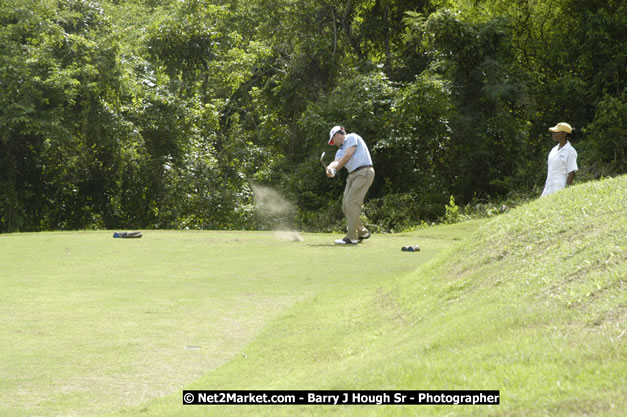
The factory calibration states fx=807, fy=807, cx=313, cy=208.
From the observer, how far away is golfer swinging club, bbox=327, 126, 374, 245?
45.7 feet

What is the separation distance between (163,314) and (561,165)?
6821mm

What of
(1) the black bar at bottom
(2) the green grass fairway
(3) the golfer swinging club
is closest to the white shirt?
(2) the green grass fairway

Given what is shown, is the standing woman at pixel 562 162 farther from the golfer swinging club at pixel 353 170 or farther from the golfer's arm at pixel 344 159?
the golfer's arm at pixel 344 159

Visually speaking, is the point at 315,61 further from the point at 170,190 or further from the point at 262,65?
the point at 170,190

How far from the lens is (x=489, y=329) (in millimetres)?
4926

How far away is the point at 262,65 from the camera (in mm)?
30219

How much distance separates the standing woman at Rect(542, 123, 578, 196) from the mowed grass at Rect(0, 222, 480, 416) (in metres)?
2.10

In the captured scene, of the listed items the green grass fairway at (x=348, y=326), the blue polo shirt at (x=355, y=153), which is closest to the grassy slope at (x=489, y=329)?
the green grass fairway at (x=348, y=326)

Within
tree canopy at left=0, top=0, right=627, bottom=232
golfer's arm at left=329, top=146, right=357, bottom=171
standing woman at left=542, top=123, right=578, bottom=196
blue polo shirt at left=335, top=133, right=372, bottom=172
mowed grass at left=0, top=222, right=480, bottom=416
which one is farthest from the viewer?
tree canopy at left=0, top=0, right=627, bottom=232

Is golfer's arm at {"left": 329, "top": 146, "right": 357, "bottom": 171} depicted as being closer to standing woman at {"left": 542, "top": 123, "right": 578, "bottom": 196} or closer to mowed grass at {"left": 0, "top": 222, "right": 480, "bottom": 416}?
mowed grass at {"left": 0, "top": 222, "right": 480, "bottom": 416}

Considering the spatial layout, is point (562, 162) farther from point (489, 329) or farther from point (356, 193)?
point (489, 329)

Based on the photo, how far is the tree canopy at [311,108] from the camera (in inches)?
922

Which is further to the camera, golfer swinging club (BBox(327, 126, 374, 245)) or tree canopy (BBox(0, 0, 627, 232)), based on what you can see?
tree canopy (BBox(0, 0, 627, 232))

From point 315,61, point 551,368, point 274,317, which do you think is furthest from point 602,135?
point 551,368
